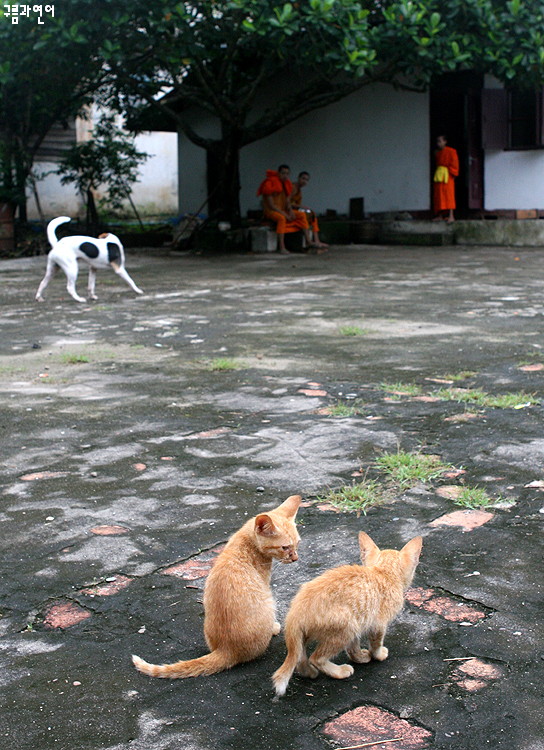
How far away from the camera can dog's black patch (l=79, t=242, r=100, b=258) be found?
30.4 ft

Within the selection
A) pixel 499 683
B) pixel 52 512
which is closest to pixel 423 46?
pixel 52 512

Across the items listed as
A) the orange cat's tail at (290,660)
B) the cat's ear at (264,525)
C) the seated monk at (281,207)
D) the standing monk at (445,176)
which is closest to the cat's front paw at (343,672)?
the orange cat's tail at (290,660)

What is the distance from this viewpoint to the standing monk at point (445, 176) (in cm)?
1498

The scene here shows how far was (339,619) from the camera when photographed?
6.38 ft

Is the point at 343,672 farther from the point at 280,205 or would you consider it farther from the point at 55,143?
the point at 55,143

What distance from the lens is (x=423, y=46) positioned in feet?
38.9

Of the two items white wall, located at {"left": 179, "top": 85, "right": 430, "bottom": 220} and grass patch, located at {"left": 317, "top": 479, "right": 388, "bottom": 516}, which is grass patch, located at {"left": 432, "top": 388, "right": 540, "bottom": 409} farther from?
white wall, located at {"left": 179, "top": 85, "right": 430, "bottom": 220}

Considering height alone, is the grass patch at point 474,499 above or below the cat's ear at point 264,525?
below

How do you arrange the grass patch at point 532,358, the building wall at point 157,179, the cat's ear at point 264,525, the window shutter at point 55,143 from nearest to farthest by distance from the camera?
the cat's ear at point 264,525
the grass patch at point 532,358
the window shutter at point 55,143
the building wall at point 157,179

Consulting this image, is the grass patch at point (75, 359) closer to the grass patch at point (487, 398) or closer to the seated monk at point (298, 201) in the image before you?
the grass patch at point (487, 398)

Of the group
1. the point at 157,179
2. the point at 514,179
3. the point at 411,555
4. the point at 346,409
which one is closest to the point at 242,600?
the point at 411,555

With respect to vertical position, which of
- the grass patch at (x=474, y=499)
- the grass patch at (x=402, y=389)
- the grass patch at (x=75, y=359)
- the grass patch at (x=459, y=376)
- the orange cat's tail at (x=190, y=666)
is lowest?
the orange cat's tail at (x=190, y=666)

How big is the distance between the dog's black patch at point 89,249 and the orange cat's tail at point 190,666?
303 inches

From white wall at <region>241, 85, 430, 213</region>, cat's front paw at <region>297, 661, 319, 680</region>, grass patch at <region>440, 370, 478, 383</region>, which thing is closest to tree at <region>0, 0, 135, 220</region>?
white wall at <region>241, 85, 430, 213</region>
